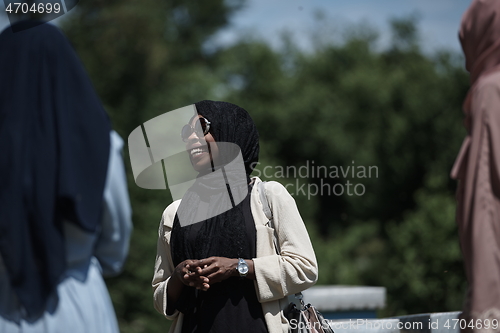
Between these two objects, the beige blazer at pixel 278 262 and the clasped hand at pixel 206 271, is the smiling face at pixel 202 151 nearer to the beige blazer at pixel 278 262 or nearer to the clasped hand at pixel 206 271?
the beige blazer at pixel 278 262

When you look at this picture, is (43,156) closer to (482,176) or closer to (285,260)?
(285,260)

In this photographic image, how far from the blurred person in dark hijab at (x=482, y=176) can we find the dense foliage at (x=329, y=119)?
825cm

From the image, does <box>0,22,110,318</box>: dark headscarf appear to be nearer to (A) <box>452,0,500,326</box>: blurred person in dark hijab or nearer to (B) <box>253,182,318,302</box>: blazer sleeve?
(B) <box>253,182,318,302</box>: blazer sleeve

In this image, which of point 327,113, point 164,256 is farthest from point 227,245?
point 327,113

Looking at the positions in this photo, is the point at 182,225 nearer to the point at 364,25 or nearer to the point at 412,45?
the point at 412,45

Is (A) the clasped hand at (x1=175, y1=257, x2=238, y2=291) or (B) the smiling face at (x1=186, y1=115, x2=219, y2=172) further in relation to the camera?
(B) the smiling face at (x1=186, y1=115, x2=219, y2=172)

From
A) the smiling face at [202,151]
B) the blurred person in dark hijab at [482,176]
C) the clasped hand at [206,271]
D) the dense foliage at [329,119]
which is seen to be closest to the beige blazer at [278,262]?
the clasped hand at [206,271]

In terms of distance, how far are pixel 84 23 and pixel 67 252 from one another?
1482 cm

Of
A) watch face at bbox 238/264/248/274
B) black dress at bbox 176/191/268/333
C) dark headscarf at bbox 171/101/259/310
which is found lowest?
black dress at bbox 176/191/268/333

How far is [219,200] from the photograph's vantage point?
7.88 feet

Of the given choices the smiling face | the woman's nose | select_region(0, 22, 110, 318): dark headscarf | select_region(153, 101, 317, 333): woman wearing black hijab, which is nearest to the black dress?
select_region(153, 101, 317, 333): woman wearing black hijab

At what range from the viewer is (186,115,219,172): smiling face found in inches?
95.6

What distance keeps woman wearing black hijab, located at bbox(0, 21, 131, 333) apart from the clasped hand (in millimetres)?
523

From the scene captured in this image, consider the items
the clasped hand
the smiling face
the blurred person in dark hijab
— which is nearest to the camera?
the blurred person in dark hijab
